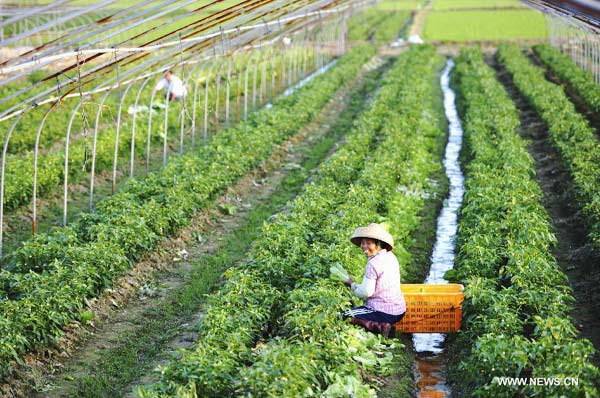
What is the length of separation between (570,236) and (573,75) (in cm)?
1587

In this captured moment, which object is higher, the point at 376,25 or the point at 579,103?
the point at 579,103

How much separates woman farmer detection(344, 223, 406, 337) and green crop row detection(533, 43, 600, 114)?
563 inches

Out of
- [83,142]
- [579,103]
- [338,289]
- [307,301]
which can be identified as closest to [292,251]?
[338,289]

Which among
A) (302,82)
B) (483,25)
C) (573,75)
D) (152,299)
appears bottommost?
(483,25)

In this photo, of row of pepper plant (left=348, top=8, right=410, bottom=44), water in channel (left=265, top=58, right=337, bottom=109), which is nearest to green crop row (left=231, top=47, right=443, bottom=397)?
water in channel (left=265, top=58, right=337, bottom=109)

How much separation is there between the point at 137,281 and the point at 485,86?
55.3 feet

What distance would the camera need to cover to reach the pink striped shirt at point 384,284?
9602 mm

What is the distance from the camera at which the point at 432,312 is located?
10.1m

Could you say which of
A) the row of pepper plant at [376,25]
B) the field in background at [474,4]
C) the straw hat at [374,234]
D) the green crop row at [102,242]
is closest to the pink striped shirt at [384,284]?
the straw hat at [374,234]

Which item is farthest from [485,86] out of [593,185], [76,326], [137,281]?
[76,326]

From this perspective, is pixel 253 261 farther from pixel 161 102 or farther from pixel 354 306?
pixel 161 102

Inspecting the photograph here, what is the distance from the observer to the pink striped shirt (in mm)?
9602

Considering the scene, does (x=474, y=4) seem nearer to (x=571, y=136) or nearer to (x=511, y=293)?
(x=571, y=136)

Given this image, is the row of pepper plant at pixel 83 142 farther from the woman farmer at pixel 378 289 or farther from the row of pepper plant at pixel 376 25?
the row of pepper plant at pixel 376 25
